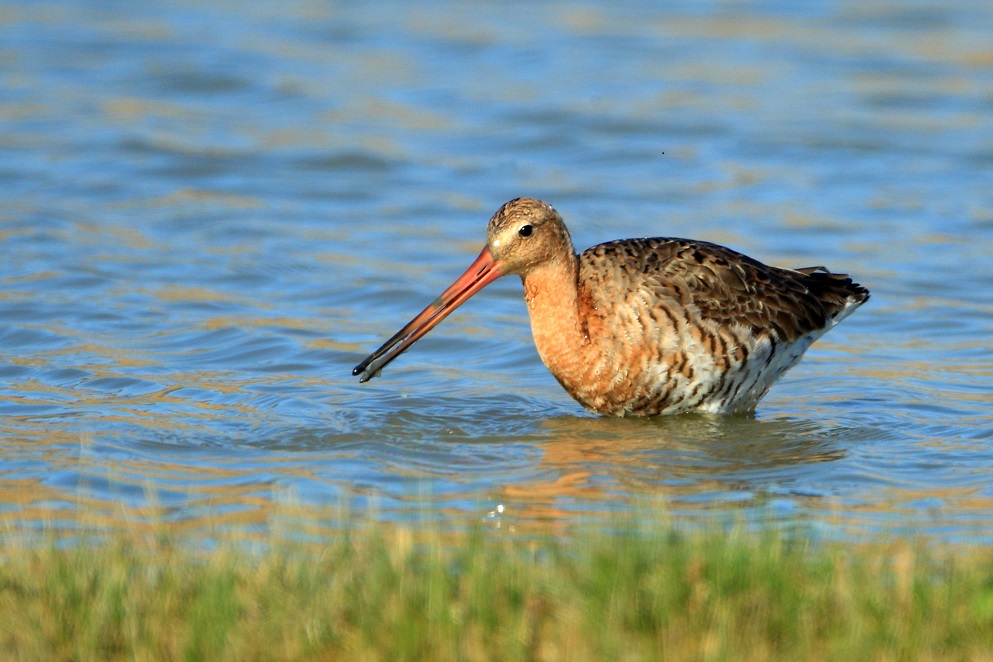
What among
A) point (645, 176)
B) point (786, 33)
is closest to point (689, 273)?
point (645, 176)

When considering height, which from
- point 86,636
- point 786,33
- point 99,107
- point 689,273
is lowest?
point 86,636

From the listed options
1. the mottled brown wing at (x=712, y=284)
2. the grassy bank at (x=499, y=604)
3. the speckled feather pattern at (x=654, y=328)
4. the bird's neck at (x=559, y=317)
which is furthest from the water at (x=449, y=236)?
the grassy bank at (x=499, y=604)

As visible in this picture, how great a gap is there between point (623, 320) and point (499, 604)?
2.85 m

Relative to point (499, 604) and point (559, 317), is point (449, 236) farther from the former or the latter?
point (499, 604)

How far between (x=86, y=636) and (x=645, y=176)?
9269 millimetres

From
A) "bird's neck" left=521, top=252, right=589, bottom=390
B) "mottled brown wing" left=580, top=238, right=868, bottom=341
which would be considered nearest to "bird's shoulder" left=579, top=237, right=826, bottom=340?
"mottled brown wing" left=580, top=238, right=868, bottom=341

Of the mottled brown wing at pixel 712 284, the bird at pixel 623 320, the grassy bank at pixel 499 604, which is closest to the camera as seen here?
the grassy bank at pixel 499 604

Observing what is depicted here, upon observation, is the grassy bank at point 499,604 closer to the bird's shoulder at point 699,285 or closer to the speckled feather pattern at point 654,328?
the speckled feather pattern at point 654,328

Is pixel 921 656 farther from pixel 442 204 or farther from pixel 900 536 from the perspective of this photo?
pixel 442 204

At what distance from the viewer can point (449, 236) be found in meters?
11.2

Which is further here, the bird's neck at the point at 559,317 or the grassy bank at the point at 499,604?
the bird's neck at the point at 559,317

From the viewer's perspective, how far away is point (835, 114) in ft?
48.1

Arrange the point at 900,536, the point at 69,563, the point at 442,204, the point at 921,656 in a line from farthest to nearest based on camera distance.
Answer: the point at 442,204 → the point at 900,536 → the point at 69,563 → the point at 921,656

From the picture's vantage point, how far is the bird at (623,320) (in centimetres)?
709
